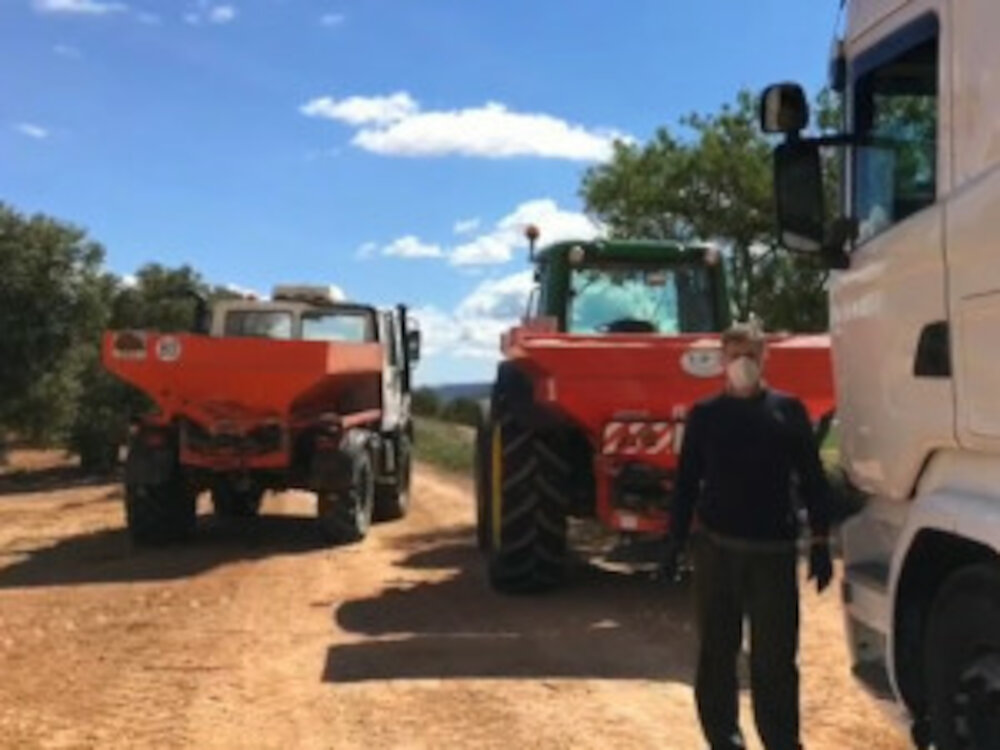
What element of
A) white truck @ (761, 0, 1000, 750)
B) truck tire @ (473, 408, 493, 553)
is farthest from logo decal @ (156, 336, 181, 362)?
white truck @ (761, 0, 1000, 750)

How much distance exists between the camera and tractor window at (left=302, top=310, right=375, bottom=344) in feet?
57.2

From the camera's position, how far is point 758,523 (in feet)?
19.4

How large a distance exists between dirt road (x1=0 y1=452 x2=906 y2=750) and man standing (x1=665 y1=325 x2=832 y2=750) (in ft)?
3.52

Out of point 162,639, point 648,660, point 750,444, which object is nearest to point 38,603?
point 162,639

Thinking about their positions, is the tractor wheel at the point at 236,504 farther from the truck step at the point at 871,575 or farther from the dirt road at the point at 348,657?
the truck step at the point at 871,575

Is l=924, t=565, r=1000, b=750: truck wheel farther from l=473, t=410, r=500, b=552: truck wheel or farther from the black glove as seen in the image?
l=473, t=410, r=500, b=552: truck wheel

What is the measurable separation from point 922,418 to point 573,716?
342 centimetres

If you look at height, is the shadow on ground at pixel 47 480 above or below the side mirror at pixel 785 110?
below

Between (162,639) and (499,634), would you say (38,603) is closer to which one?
(162,639)

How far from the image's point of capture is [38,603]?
11.4 m

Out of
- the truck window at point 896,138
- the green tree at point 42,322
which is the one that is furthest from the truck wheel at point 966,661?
the green tree at point 42,322

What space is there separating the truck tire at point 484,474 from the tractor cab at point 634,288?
1.17 meters

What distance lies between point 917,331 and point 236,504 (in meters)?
14.3

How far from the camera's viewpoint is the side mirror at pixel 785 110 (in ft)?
17.7
